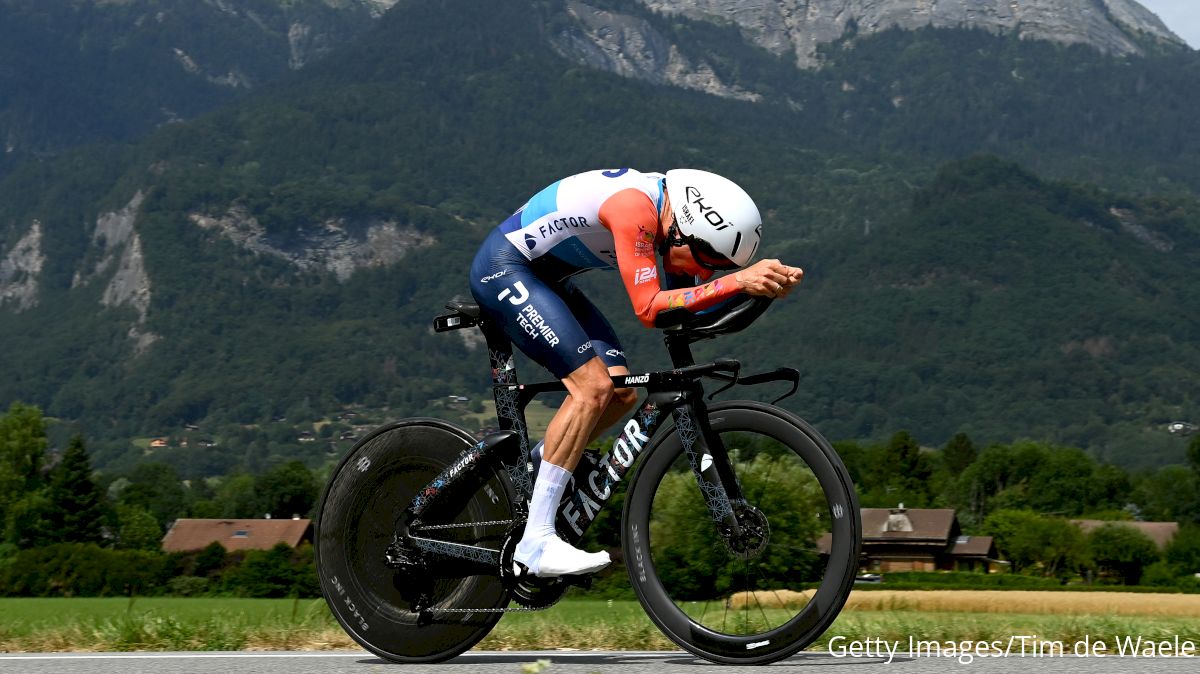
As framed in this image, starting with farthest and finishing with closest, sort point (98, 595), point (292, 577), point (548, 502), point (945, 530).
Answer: point (945, 530) → point (98, 595) → point (292, 577) → point (548, 502)

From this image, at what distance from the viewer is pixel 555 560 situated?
24.3 feet

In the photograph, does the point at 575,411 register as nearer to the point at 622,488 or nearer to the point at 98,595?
the point at 622,488

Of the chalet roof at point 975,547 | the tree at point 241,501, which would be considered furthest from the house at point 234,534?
the chalet roof at point 975,547

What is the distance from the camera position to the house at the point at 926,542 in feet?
203

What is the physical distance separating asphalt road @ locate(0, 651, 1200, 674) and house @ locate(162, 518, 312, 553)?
93.2 meters

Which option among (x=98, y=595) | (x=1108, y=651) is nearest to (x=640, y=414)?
(x=1108, y=651)

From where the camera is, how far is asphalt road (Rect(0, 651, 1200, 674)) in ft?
22.2

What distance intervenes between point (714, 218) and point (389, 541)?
2.35m

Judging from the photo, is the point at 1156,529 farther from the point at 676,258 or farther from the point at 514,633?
the point at 676,258

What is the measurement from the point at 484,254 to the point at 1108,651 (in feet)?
11.5

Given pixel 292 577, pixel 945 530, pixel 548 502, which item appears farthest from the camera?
pixel 945 530

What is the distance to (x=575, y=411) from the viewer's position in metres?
7.43

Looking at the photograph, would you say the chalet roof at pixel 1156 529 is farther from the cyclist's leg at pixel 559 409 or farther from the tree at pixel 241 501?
the cyclist's leg at pixel 559 409

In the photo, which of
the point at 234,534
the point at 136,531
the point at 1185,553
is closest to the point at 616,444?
the point at 234,534
